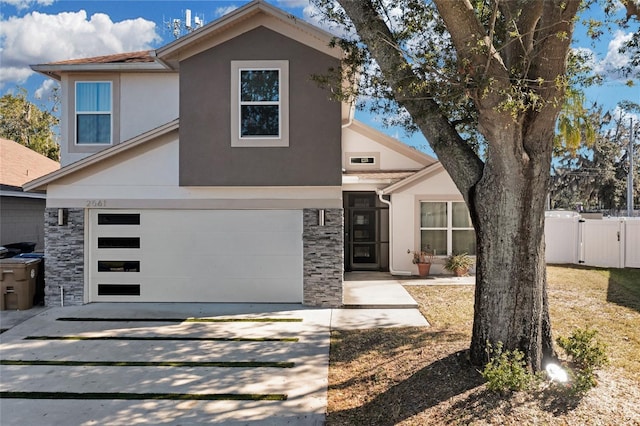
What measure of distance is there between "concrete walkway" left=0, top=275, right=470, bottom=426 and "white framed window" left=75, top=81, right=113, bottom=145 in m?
4.58

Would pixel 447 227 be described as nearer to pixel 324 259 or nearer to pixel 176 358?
pixel 324 259

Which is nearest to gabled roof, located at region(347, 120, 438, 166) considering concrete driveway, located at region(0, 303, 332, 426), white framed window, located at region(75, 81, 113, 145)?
white framed window, located at region(75, 81, 113, 145)

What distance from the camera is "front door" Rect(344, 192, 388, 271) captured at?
14.1m

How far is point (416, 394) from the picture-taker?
4867mm

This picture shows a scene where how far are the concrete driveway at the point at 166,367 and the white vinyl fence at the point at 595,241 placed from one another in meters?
10.9

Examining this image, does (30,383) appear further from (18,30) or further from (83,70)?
(18,30)

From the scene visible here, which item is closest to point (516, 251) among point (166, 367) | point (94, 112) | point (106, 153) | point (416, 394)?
point (416, 394)

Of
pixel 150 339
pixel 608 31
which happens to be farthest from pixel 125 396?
pixel 608 31

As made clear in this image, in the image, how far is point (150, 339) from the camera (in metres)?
7.21

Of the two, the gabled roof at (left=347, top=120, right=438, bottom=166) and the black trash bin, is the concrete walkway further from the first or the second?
the gabled roof at (left=347, top=120, right=438, bottom=166)

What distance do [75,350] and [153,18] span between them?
11558mm

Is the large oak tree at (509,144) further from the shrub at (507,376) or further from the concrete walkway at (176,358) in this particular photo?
the concrete walkway at (176,358)

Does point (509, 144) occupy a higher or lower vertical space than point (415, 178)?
lower

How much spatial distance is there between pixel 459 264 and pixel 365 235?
313 centimetres
